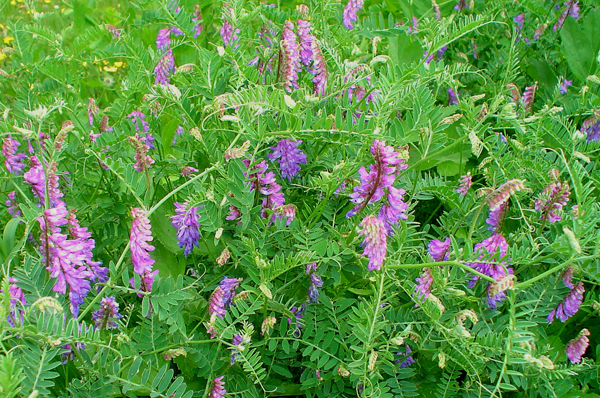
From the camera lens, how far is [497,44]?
3.07 metres

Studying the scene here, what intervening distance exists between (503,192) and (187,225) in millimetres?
829

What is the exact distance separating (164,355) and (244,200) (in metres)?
0.44

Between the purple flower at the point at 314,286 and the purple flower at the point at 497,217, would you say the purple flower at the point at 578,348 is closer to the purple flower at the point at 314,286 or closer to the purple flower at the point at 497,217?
the purple flower at the point at 497,217

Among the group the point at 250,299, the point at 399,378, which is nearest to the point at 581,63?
the point at 399,378

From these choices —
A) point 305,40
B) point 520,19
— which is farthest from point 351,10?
point 520,19

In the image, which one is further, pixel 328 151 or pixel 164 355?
pixel 328 151

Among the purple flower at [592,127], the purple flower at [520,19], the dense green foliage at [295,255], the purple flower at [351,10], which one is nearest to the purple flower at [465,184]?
the dense green foliage at [295,255]

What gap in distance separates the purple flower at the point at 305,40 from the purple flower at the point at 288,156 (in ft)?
1.18

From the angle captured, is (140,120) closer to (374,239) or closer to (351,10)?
(374,239)

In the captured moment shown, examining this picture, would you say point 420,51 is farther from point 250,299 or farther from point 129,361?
point 129,361

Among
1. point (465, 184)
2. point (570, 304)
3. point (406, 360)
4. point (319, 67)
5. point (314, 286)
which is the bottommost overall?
point (406, 360)

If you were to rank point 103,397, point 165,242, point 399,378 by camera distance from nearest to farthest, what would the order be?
point 103,397 < point 399,378 < point 165,242

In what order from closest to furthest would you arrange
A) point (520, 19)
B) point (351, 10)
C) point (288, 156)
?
point (288, 156) < point (351, 10) < point (520, 19)

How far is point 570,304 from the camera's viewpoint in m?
1.71
